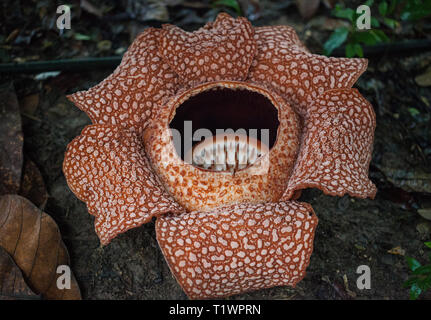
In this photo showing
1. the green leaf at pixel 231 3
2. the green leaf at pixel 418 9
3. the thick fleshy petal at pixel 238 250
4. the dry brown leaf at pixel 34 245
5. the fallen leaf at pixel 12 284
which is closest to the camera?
the thick fleshy petal at pixel 238 250

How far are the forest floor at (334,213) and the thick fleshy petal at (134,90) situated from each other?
0.68 metres

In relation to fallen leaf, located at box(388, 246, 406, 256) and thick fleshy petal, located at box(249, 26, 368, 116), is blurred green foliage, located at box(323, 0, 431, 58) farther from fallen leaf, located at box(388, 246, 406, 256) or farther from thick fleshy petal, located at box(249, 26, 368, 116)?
fallen leaf, located at box(388, 246, 406, 256)

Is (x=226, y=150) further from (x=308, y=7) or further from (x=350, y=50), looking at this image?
(x=308, y=7)

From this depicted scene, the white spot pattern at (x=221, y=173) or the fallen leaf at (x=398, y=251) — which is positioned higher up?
the white spot pattern at (x=221, y=173)

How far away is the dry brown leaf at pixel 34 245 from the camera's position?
216 cm

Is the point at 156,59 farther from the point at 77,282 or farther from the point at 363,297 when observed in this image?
the point at 363,297

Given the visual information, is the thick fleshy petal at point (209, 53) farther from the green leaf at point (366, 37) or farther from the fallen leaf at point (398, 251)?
the fallen leaf at point (398, 251)

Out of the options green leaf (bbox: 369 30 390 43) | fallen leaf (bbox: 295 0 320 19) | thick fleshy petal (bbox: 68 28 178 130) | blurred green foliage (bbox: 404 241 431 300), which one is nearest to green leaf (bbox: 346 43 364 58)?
green leaf (bbox: 369 30 390 43)

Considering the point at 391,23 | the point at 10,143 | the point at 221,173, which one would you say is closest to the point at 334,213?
the point at 221,173

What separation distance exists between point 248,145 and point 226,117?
8.8 inches

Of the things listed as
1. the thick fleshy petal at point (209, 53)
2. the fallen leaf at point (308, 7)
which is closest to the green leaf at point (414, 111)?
the fallen leaf at point (308, 7)

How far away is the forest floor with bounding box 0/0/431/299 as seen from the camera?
2354 mm

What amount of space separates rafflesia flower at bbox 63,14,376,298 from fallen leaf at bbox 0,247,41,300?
48 cm

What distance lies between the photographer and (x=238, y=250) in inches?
71.1
